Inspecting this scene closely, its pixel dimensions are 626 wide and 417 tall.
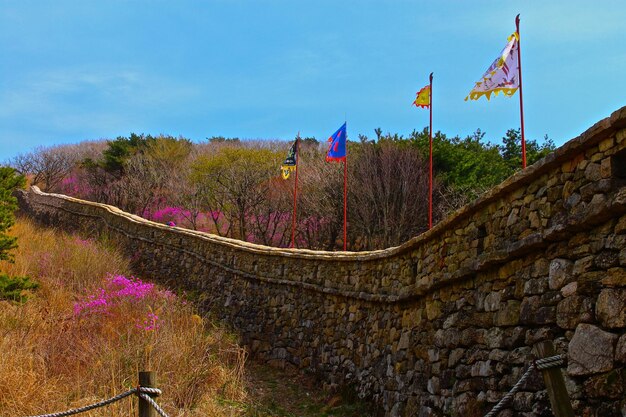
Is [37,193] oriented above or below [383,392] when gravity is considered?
above

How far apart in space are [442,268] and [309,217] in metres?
15.3

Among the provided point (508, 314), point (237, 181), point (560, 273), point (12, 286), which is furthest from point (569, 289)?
point (237, 181)

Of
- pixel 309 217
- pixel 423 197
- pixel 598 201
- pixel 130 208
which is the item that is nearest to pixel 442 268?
pixel 598 201

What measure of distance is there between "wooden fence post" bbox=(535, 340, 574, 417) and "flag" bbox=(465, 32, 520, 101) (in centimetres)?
666

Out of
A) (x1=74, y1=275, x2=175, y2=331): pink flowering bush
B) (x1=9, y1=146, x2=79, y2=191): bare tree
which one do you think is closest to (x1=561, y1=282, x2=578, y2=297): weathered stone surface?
(x1=74, y1=275, x2=175, y2=331): pink flowering bush

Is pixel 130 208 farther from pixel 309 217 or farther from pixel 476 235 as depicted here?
pixel 476 235

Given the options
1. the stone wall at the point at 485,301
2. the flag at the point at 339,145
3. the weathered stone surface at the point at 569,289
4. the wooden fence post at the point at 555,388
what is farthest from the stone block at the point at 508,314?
the flag at the point at 339,145

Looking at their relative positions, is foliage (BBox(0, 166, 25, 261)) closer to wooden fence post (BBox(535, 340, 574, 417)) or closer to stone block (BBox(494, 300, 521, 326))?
stone block (BBox(494, 300, 521, 326))

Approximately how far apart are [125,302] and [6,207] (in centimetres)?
311

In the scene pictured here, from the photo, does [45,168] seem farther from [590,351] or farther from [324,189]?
[590,351]

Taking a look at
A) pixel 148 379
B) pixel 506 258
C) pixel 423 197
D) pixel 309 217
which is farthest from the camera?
pixel 309 217

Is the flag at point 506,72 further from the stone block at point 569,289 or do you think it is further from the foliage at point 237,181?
the foliage at point 237,181

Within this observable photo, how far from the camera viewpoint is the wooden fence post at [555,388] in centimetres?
347

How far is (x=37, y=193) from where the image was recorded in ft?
90.6
